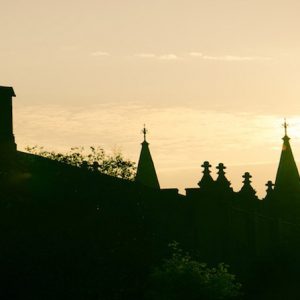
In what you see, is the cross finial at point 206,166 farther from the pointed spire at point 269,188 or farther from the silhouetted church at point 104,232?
the pointed spire at point 269,188

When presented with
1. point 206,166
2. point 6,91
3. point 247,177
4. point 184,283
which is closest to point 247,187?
point 247,177

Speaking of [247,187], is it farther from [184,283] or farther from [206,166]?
[184,283]

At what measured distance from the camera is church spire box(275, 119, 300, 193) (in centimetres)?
8219

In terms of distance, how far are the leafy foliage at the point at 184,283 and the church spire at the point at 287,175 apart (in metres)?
42.0

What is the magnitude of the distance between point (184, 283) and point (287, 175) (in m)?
43.7

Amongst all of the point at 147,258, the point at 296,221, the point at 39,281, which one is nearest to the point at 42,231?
the point at 39,281

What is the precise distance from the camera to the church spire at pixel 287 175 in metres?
82.2

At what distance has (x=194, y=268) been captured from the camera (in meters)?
40.3

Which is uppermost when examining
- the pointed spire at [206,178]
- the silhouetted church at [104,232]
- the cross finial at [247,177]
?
the cross finial at [247,177]

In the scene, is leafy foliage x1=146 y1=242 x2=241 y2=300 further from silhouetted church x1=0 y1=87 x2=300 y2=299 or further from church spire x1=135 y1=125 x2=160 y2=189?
church spire x1=135 y1=125 x2=160 y2=189

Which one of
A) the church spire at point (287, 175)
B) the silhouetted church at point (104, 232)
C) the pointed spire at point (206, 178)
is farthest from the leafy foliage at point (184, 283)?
the church spire at point (287, 175)

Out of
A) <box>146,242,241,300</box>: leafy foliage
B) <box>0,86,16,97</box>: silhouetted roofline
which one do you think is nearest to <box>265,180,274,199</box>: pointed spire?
<box>0,86,16,97</box>: silhouetted roofline

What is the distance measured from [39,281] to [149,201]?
49.8ft

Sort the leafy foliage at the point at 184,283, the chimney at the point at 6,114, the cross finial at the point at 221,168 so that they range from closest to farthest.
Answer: the leafy foliage at the point at 184,283 < the chimney at the point at 6,114 < the cross finial at the point at 221,168
